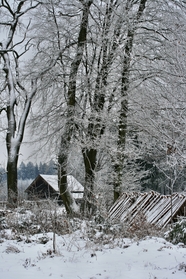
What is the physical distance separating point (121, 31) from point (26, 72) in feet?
14.4

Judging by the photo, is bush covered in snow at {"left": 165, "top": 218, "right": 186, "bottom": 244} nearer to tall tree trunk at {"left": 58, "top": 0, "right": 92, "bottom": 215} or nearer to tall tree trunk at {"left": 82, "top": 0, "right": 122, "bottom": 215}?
tall tree trunk at {"left": 82, "top": 0, "right": 122, "bottom": 215}

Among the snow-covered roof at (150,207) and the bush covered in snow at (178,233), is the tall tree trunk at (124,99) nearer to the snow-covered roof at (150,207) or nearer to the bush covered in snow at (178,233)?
the snow-covered roof at (150,207)

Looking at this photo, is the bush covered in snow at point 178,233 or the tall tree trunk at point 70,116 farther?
the tall tree trunk at point 70,116

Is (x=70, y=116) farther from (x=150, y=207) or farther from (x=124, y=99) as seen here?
(x=150, y=207)

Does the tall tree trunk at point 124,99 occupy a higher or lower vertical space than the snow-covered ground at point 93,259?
higher

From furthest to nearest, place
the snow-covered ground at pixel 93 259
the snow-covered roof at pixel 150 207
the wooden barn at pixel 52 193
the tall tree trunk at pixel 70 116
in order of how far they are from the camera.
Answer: the tall tree trunk at pixel 70 116
the wooden barn at pixel 52 193
the snow-covered roof at pixel 150 207
the snow-covered ground at pixel 93 259

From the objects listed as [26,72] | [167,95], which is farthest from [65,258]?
[26,72]

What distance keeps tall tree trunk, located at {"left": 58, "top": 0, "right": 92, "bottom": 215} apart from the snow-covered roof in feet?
9.41

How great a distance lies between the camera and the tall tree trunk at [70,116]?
13.4 m

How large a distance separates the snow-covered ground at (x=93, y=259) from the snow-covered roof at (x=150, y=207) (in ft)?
5.61

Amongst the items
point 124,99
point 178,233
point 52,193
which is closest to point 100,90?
point 124,99

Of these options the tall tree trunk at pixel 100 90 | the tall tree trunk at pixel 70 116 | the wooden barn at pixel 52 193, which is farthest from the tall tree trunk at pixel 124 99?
the wooden barn at pixel 52 193

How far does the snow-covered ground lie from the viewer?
4.86 m

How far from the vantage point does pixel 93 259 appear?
18.6ft
